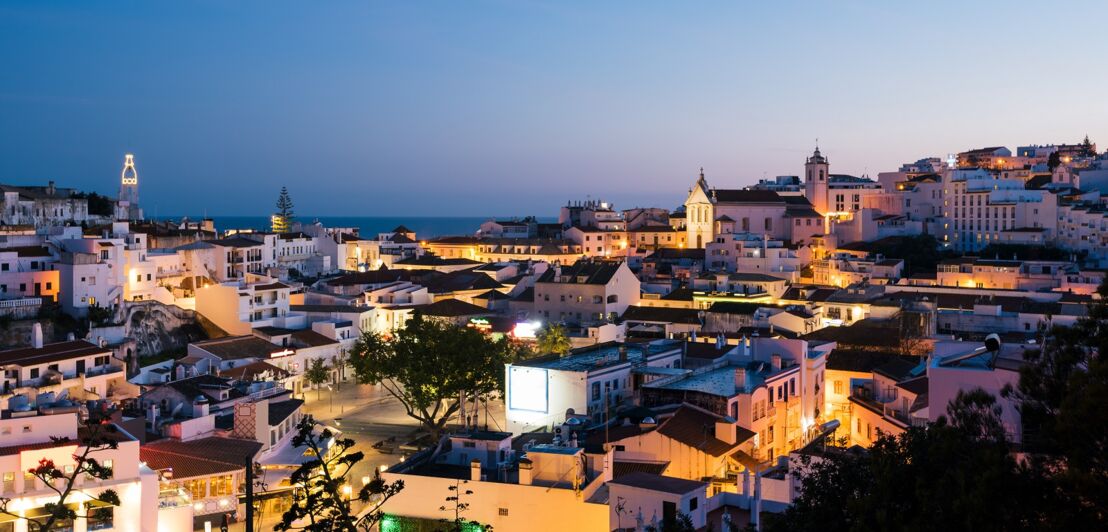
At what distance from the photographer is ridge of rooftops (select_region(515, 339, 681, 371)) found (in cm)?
2723

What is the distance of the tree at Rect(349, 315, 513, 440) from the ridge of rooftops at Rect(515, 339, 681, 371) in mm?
2054

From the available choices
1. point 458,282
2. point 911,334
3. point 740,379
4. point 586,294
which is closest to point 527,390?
point 740,379

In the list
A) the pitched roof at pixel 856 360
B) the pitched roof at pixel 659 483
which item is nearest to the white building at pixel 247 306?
the pitched roof at pixel 856 360

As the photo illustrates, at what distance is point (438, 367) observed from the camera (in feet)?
96.5

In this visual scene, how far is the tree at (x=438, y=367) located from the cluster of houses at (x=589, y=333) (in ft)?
4.09

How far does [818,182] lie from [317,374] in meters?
49.3

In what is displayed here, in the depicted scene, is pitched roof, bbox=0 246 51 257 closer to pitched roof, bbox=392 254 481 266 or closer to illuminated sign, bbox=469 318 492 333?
illuminated sign, bbox=469 318 492 333

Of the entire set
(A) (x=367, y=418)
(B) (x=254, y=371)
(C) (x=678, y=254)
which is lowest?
(A) (x=367, y=418)

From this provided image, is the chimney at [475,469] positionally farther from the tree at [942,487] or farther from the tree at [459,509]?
the tree at [942,487]

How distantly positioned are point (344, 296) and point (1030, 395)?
137ft

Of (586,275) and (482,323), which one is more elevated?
(586,275)

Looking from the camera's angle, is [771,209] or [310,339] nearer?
[310,339]

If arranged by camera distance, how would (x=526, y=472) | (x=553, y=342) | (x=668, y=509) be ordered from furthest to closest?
(x=553, y=342)
(x=526, y=472)
(x=668, y=509)

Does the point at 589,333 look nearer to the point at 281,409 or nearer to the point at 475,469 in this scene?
the point at 281,409
